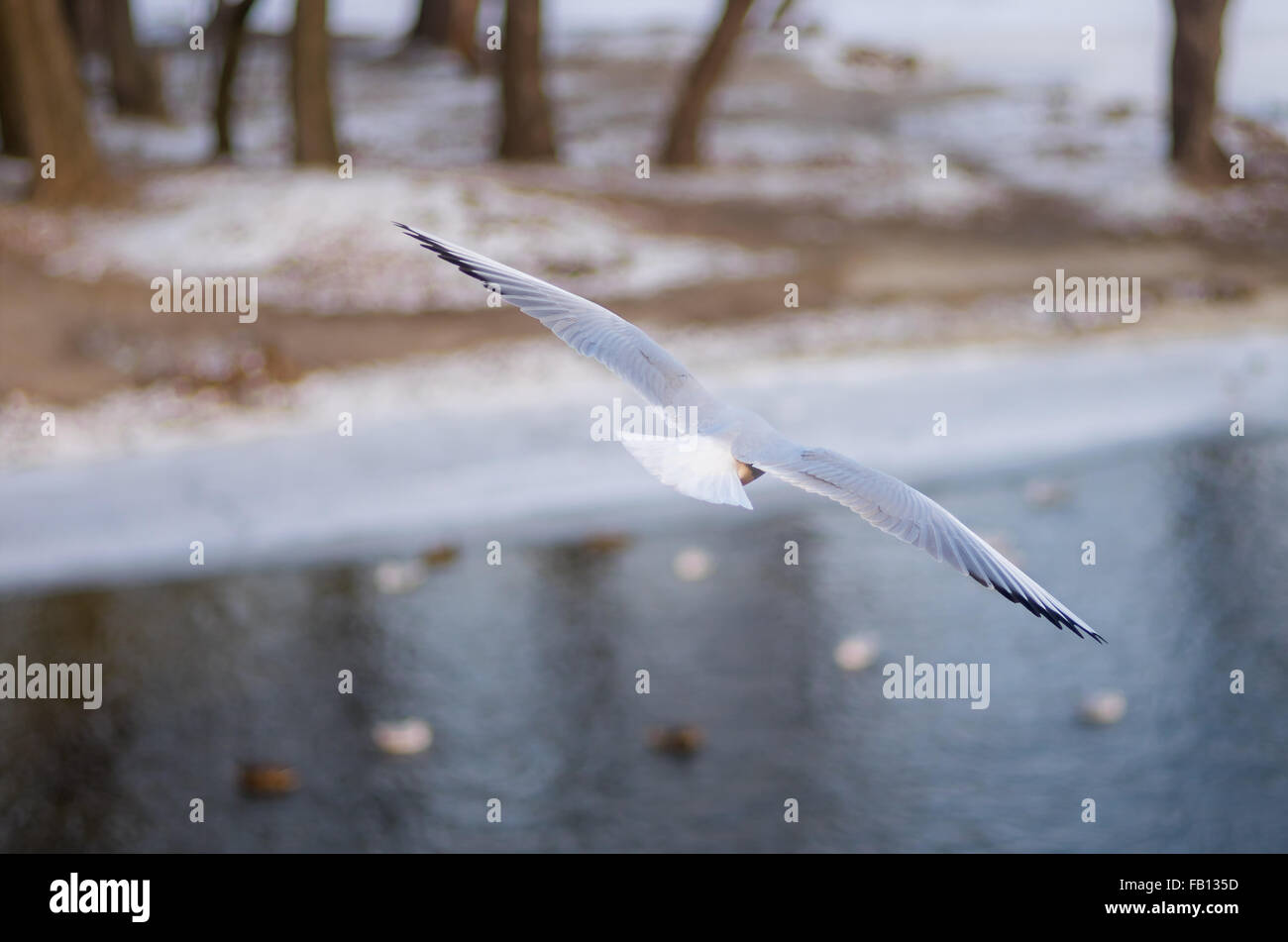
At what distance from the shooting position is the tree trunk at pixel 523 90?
9523 mm

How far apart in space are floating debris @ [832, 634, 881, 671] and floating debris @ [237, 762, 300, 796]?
63.3 inches

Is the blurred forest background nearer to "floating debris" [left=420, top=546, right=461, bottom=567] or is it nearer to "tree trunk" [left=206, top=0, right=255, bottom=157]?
"tree trunk" [left=206, top=0, right=255, bottom=157]

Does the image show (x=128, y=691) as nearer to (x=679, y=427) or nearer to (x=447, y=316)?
(x=679, y=427)

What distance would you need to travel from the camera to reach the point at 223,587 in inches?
197

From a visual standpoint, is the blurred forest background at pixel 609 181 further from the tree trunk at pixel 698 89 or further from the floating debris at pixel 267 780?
the floating debris at pixel 267 780

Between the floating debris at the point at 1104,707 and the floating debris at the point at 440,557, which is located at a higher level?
the floating debris at the point at 440,557

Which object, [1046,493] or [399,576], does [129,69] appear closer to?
[399,576]

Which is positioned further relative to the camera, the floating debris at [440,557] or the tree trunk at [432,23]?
the tree trunk at [432,23]

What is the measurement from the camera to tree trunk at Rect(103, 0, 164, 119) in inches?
451

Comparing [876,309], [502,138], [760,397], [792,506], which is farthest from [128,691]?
[502,138]

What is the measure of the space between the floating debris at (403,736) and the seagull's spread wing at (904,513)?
2.02 meters

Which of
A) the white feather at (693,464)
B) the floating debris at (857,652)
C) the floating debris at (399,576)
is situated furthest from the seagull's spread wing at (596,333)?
the floating debris at (399,576)

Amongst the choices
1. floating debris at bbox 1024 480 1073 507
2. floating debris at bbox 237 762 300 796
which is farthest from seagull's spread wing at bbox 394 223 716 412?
floating debris at bbox 1024 480 1073 507
